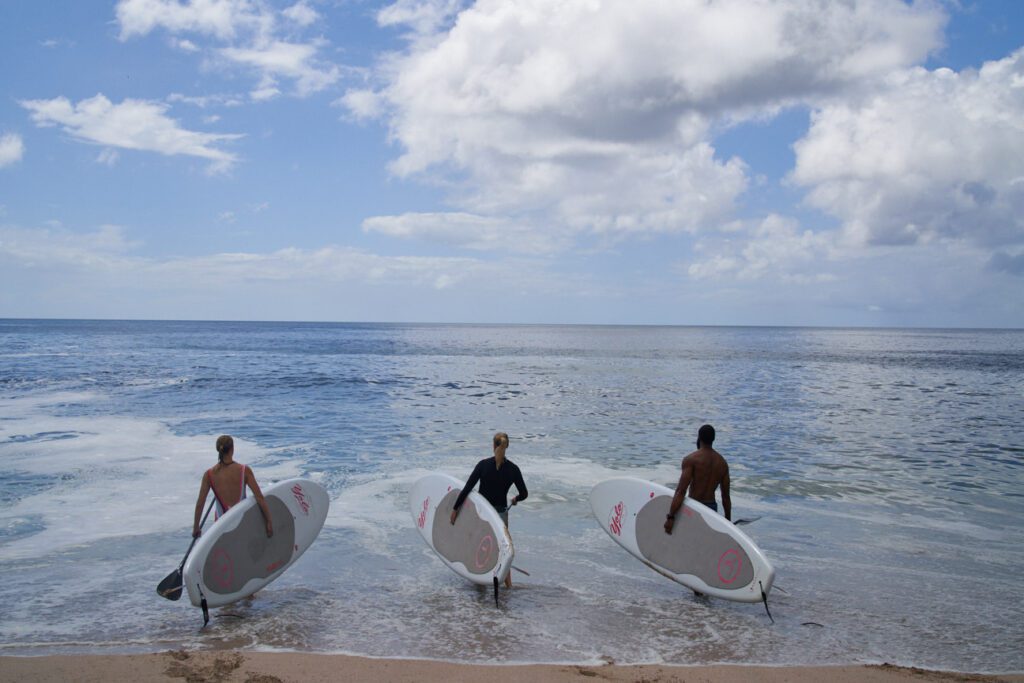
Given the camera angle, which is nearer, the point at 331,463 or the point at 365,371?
the point at 331,463

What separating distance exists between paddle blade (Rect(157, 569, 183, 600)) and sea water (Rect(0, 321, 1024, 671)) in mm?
287

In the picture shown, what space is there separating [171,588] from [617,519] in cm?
501

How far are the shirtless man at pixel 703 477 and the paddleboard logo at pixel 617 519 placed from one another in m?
1.00

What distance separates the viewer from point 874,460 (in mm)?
16688

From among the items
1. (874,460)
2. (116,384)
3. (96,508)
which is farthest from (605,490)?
(116,384)

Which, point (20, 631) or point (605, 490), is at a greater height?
point (605, 490)

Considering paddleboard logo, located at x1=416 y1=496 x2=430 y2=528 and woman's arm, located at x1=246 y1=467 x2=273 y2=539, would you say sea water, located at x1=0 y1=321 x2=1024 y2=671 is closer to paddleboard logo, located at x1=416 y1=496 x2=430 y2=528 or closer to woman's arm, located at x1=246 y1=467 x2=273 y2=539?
paddleboard logo, located at x1=416 y1=496 x2=430 y2=528

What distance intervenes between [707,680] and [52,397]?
29.6 meters

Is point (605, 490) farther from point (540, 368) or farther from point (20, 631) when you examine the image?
point (540, 368)

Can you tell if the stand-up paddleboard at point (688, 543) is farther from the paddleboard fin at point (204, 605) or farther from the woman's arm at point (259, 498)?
the paddleboard fin at point (204, 605)

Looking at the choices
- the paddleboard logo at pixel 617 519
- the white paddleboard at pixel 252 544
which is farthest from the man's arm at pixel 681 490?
the white paddleboard at pixel 252 544

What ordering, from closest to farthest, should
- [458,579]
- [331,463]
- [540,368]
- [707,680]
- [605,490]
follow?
[707,680]
[458,579]
[605,490]
[331,463]
[540,368]

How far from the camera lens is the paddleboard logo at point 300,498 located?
8.72 meters

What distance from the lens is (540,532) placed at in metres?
10.5
